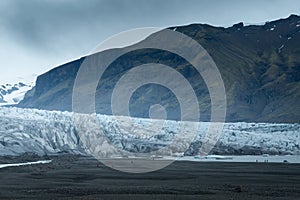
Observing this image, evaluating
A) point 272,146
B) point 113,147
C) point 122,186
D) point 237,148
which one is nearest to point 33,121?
point 113,147

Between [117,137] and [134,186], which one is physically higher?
[117,137]

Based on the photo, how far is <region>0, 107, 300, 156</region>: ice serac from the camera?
186 feet

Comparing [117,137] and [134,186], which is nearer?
[134,186]

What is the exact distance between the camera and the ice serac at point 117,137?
56812mm

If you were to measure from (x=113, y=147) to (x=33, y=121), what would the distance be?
10.6 m

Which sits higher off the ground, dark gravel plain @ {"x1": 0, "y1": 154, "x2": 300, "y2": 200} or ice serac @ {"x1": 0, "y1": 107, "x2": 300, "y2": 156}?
ice serac @ {"x1": 0, "y1": 107, "x2": 300, "y2": 156}

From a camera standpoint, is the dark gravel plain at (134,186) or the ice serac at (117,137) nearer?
the dark gravel plain at (134,186)

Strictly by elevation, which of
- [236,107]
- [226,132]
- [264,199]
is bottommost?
[264,199]

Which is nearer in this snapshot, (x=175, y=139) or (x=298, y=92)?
(x=175, y=139)

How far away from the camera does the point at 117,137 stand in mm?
64750

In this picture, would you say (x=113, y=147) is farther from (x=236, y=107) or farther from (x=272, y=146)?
(x=236, y=107)

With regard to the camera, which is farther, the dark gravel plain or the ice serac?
the ice serac

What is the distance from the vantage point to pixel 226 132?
72.2 metres

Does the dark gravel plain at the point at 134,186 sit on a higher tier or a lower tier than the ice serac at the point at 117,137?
lower
